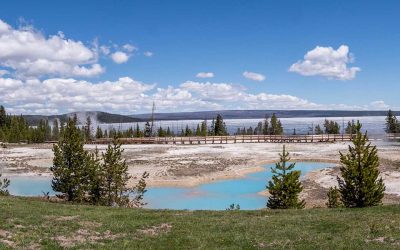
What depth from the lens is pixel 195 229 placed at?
63.9 feet

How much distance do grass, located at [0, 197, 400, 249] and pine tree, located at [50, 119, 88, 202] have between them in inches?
428

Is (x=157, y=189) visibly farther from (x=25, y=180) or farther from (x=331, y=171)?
(x=331, y=171)

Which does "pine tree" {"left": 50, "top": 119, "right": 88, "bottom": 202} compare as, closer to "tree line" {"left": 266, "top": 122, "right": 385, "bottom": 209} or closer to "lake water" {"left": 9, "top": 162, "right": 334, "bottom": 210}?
"lake water" {"left": 9, "top": 162, "right": 334, "bottom": 210}

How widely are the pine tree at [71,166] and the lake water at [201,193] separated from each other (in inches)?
386

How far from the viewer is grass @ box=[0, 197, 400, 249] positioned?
1692cm

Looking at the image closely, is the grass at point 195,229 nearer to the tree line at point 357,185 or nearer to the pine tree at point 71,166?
the tree line at point 357,185

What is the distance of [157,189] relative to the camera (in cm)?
5144

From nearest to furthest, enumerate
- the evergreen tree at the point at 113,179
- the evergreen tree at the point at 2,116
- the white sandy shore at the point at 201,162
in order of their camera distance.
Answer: the evergreen tree at the point at 113,179 → the white sandy shore at the point at 201,162 → the evergreen tree at the point at 2,116

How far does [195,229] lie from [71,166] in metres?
19.3

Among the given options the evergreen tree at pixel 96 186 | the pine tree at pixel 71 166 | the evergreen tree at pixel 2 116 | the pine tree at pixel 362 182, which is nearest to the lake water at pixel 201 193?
the evergreen tree at pixel 96 186

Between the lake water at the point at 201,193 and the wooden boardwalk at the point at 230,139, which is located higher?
the wooden boardwalk at the point at 230,139

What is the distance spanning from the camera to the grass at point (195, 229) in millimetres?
16922

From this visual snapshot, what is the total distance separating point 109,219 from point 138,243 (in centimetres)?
437

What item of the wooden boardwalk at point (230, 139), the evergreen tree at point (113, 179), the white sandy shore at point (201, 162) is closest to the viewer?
the evergreen tree at point (113, 179)
